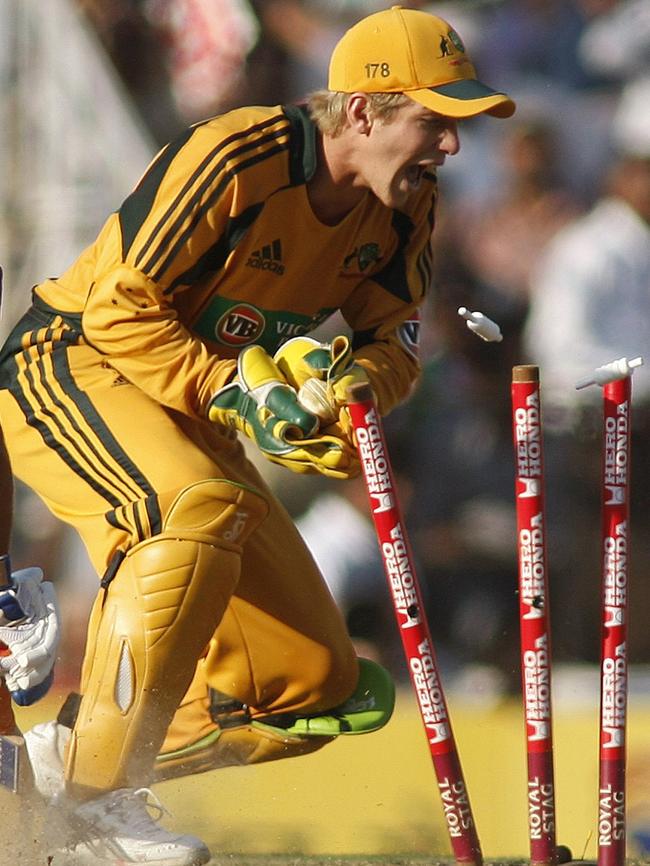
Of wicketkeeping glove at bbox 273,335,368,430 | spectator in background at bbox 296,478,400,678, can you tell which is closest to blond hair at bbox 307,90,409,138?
wicketkeeping glove at bbox 273,335,368,430

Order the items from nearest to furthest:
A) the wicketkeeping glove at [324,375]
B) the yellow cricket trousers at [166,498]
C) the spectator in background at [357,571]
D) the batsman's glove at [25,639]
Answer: the wicketkeeping glove at [324,375]
the yellow cricket trousers at [166,498]
the batsman's glove at [25,639]
the spectator in background at [357,571]

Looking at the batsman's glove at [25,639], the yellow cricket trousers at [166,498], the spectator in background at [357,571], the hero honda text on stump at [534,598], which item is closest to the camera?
the hero honda text on stump at [534,598]

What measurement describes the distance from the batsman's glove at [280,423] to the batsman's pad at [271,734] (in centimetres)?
83

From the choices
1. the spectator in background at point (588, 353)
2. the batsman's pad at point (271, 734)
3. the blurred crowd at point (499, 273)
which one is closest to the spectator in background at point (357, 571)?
the blurred crowd at point (499, 273)

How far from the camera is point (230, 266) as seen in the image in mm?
3393

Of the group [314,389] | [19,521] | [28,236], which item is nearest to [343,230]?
[314,389]

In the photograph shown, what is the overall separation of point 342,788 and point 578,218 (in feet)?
5.52

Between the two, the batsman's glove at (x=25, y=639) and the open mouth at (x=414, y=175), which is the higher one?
the open mouth at (x=414, y=175)

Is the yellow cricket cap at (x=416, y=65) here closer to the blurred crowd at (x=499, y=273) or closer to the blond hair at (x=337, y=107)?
the blond hair at (x=337, y=107)

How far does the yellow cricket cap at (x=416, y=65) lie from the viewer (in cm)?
327

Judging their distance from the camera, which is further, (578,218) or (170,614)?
Answer: (578,218)

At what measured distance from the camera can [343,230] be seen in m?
3.55

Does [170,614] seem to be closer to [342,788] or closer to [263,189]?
[263,189]

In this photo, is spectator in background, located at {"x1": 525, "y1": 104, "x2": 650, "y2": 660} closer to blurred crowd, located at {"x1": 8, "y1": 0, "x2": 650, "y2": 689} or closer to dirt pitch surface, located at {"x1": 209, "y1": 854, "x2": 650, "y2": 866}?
blurred crowd, located at {"x1": 8, "y1": 0, "x2": 650, "y2": 689}
